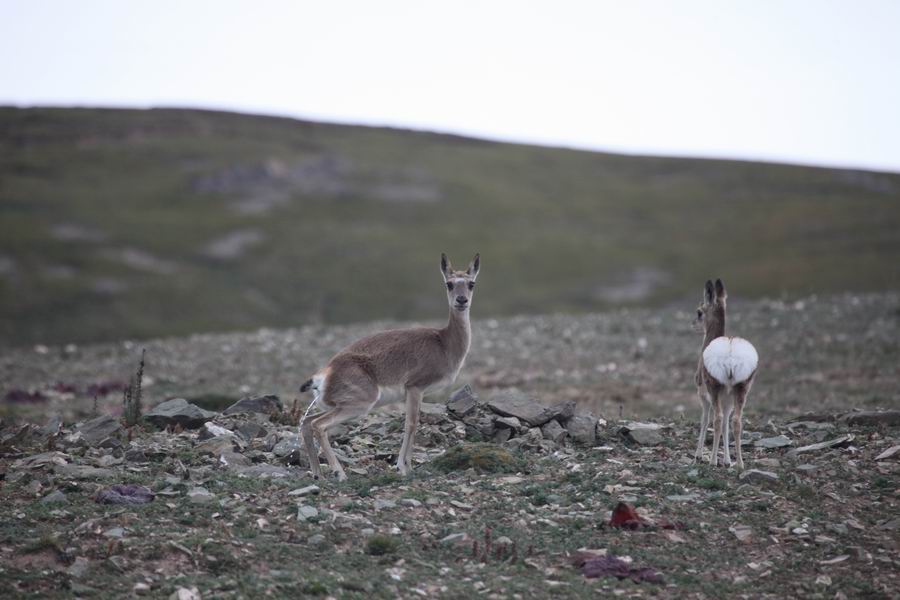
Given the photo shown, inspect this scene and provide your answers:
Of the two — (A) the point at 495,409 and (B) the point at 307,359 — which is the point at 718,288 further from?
(B) the point at 307,359

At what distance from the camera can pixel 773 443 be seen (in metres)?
14.8

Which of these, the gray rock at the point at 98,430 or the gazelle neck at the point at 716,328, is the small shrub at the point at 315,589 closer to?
the gray rock at the point at 98,430

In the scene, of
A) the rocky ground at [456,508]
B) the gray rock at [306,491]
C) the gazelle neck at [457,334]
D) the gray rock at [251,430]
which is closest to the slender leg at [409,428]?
the rocky ground at [456,508]

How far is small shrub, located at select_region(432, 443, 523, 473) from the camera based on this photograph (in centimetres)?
1329

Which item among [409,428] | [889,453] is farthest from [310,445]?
[889,453]

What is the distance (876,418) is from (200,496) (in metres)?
11.2

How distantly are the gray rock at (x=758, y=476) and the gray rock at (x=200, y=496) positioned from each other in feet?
22.6

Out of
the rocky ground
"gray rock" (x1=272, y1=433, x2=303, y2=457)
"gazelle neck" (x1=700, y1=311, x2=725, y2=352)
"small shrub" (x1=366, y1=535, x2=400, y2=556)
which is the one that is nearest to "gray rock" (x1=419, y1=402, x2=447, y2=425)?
the rocky ground

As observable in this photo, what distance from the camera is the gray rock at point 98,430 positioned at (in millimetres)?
14648

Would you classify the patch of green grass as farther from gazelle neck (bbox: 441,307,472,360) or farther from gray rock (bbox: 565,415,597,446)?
gazelle neck (bbox: 441,307,472,360)

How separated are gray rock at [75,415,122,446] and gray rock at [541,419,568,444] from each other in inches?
265

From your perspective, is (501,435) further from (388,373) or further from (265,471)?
(265,471)

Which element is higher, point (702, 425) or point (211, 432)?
point (702, 425)

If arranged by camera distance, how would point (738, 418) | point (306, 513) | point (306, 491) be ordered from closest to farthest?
1. point (306, 513)
2. point (306, 491)
3. point (738, 418)
